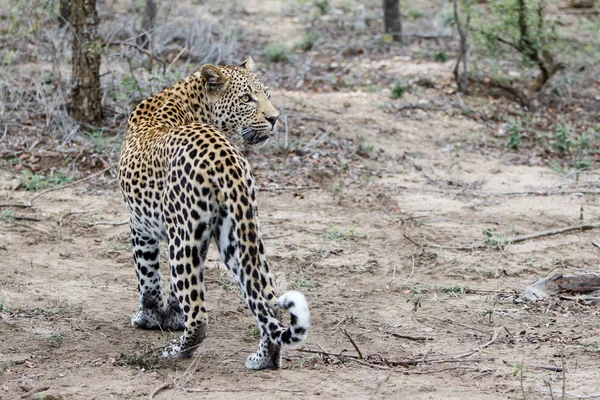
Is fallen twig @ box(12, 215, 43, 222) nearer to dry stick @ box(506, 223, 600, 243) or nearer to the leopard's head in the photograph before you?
the leopard's head

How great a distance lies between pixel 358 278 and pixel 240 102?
232cm

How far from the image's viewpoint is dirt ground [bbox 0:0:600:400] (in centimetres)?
564

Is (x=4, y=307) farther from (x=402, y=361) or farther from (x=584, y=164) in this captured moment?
(x=584, y=164)

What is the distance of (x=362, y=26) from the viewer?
61.6ft

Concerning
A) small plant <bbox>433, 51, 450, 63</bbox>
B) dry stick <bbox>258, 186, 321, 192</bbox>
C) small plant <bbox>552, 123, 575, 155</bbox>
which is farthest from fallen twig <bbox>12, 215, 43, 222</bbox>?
small plant <bbox>433, 51, 450, 63</bbox>

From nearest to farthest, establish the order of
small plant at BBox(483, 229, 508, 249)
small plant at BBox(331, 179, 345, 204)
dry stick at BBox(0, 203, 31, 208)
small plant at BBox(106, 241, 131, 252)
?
1. small plant at BBox(106, 241, 131, 252)
2. small plant at BBox(483, 229, 508, 249)
3. dry stick at BBox(0, 203, 31, 208)
4. small plant at BBox(331, 179, 345, 204)

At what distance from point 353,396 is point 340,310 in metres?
1.95

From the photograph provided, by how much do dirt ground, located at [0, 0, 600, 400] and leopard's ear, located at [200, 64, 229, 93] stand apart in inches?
71.9

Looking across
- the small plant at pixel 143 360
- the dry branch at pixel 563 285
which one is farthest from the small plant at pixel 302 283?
the small plant at pixel 143 360

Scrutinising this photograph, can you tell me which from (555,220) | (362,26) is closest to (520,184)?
(555,220)

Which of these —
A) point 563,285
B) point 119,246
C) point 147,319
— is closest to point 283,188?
point 119,246

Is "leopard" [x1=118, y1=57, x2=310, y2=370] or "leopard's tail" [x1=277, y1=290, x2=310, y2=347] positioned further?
"leopard" [x1=118, y1=57, x2=310, y2=370]

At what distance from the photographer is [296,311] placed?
205 inches

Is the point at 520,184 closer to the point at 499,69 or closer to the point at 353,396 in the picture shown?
the point at 499,69
